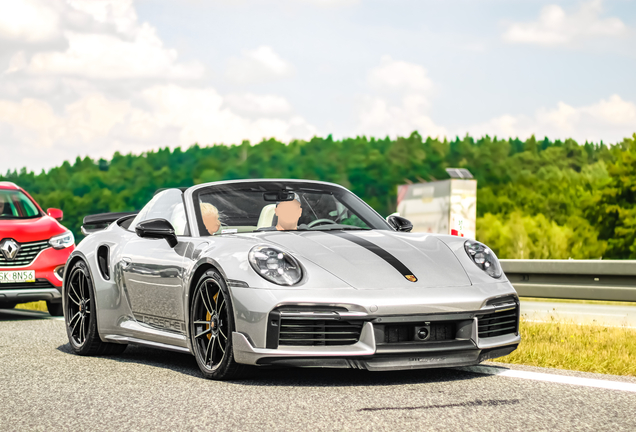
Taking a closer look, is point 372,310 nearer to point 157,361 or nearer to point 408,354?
point 408,354

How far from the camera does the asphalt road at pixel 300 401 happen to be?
169 inches

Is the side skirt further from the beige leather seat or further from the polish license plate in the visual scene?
the polish license plate

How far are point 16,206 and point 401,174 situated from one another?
105965mm

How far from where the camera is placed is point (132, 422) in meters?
4.39

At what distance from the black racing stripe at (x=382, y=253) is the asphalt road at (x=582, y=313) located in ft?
14.5

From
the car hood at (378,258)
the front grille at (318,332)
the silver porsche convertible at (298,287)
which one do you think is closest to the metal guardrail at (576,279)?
the silver porsche convertible at (298,287)

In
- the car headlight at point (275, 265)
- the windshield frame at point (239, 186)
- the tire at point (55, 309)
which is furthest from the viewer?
the tire at point (55, 309)

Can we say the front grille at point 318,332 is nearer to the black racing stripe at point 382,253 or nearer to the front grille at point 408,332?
the front grille at point 408,332

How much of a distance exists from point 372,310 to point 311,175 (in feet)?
386

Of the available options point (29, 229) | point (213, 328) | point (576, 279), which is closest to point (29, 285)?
point (29, 229)

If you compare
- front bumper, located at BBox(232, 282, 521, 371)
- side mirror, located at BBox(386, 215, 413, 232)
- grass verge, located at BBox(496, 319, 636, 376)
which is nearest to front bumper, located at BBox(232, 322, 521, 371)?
front bumper, located at BBox(232, 282, 521, 371)

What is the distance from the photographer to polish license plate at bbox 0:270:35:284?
10502 millimetres

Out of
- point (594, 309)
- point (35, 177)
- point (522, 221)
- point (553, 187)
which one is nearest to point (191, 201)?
point (594, 309)

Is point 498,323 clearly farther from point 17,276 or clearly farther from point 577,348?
point 17,276
